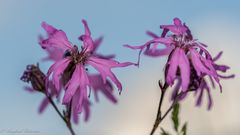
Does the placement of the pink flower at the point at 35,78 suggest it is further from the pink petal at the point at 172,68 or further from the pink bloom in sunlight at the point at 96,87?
the pink petal at the point at 172,68

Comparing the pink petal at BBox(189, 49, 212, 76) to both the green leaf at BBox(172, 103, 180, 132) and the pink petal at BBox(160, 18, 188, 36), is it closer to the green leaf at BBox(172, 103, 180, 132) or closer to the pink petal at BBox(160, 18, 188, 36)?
the pink petal at BBox(160, 18, 188, 36)

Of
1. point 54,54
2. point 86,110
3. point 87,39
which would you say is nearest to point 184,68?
point 87,39

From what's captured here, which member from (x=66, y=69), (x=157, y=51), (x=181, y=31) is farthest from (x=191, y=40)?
(x=66, y=69)

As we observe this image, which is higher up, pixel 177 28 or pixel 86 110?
pixel 177 28

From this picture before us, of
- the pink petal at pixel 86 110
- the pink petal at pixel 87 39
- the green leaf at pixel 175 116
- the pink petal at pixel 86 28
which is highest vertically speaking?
the pink petal at pixel 86 28

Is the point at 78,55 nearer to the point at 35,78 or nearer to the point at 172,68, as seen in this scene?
the point at 35,78

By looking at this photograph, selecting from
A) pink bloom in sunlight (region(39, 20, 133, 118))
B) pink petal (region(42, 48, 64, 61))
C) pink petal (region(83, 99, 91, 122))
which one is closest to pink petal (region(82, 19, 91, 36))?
pink bloom in sunlight (region(39, 20, 133, 118))

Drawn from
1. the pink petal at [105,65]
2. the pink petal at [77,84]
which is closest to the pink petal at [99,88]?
the pink petal at [105,65]

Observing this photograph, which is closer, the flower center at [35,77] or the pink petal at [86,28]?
the pink petal at [86,28]

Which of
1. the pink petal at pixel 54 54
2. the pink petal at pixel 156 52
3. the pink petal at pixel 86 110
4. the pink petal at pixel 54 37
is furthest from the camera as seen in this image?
the pink petal at pixel 54 54

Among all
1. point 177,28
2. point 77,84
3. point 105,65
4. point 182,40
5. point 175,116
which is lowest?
point 175,116
